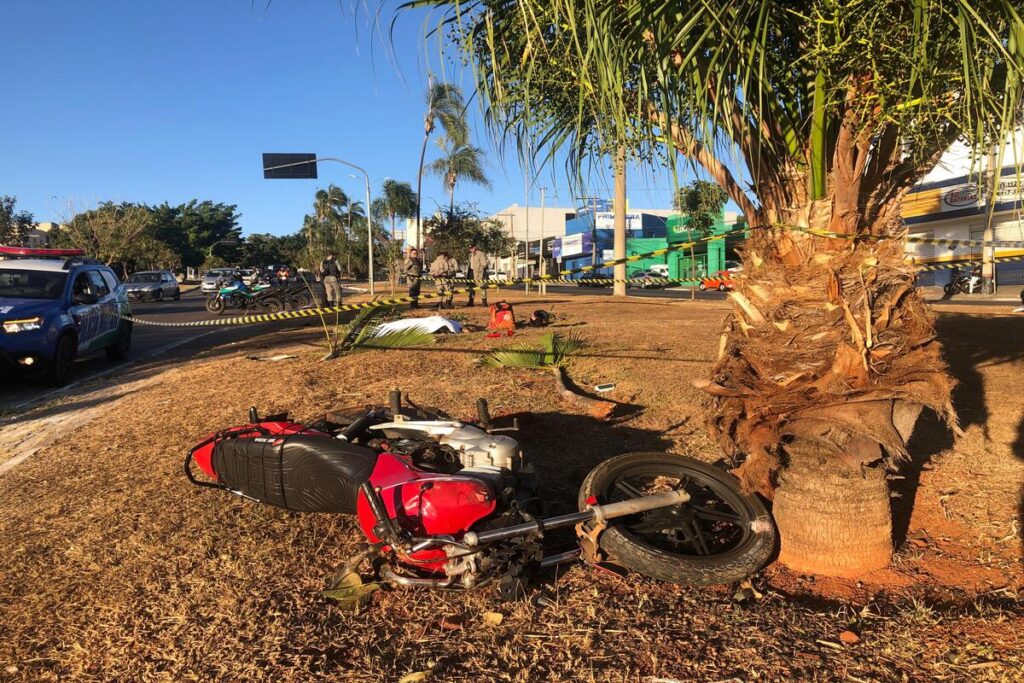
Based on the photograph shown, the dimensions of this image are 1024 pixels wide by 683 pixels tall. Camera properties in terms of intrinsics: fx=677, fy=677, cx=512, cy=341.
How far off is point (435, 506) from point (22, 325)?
7385mm

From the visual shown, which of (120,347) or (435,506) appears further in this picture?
(120,347)

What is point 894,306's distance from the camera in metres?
3.07

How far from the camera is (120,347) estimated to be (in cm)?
1066

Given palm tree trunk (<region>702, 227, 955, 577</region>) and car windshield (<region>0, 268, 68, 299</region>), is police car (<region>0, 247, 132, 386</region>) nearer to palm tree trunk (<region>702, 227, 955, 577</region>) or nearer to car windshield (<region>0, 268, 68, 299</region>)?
car windshield (<region>0, 268, 68, 299</region>)

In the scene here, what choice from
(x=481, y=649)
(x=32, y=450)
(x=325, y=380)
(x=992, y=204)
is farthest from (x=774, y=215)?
(x=32, y=450)

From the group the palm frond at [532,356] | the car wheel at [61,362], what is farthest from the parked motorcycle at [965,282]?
the car wheel at [61,362]

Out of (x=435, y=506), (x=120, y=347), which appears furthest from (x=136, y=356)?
(x=435, y=506)

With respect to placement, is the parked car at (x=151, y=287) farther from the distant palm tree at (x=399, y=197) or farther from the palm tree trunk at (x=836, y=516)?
the palm tree trunk at (x=836, y=516)

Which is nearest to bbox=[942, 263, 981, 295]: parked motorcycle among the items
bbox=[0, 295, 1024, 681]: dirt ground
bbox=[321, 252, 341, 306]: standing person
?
bbox=[321, 252, 341, 306]: standing person

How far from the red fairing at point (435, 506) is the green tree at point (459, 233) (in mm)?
27805

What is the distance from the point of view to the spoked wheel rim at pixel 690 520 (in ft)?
10.5

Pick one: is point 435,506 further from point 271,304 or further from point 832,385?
point 271,304

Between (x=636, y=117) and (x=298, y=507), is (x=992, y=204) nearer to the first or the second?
(x=636, y=117)

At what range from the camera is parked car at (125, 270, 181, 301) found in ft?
105
